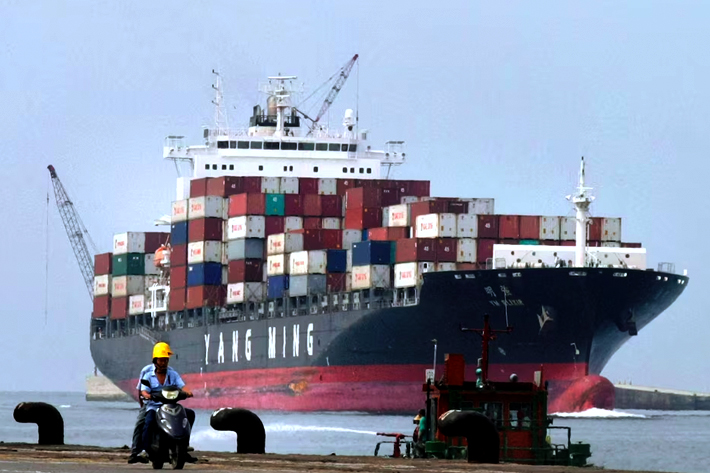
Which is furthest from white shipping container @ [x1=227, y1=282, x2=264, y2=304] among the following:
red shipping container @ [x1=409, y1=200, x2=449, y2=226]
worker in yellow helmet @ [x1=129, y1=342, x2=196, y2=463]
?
worker in yellow helmet @ [x1=129, y1=342, x2=196, y2=463]

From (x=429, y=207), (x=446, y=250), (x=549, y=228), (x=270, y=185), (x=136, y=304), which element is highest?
(x=270, y=185)

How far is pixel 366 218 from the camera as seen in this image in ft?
230

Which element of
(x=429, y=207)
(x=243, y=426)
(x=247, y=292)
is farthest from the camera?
(x=247, y=292)

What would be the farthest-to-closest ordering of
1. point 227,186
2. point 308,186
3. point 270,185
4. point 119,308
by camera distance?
point 119,308 → point 227,186 → point 270,185 → point 308,186

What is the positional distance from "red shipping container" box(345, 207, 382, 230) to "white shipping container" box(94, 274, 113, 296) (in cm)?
2135

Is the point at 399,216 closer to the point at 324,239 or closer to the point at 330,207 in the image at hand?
the point at 324,239

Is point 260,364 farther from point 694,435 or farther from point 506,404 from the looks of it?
point 506,404

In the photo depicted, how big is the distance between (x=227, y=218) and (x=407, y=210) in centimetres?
1261

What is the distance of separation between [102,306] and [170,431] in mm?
76094

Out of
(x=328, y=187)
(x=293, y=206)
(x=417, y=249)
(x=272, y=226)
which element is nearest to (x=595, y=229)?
(x=417, y=249)

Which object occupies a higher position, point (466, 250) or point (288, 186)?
point (288, 186)

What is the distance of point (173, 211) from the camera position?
262ft

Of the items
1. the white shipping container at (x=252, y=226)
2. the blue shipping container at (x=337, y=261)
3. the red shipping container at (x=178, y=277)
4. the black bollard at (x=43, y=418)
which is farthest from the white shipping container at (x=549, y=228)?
the black bollard at (x=43, y=418)

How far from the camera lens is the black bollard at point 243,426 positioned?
19797mm
